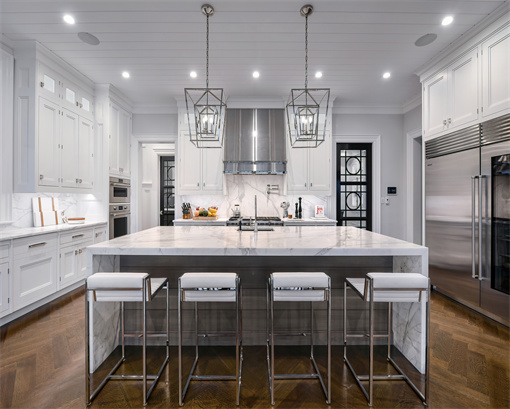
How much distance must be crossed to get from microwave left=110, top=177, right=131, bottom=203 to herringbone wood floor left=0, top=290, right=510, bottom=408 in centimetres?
235

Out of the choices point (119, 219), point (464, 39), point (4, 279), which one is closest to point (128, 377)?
point (4, 279)

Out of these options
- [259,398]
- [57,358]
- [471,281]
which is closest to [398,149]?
[471,281]

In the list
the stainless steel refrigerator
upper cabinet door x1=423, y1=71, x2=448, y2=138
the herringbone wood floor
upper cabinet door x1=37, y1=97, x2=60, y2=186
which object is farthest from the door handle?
upper cabinet door x1=37, y1=97, x2=60, y2=186

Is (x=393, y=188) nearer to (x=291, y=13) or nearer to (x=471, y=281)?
(x=471, y=281)

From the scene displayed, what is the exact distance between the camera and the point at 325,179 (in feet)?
16.1

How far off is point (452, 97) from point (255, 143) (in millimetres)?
2731

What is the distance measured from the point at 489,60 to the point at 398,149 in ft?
8.16

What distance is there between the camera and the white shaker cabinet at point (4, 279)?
2.66 m

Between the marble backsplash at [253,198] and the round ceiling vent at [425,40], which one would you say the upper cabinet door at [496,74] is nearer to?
the round ceiling vent at [425,40]

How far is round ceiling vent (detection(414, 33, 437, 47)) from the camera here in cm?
312

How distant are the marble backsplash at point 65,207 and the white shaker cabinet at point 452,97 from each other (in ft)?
16.1

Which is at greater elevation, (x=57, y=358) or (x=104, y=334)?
(x=104, y=334)

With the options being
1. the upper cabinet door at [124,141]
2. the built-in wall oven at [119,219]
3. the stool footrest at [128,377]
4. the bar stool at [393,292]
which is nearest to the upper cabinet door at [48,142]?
the built-in wall oven at [119,219]

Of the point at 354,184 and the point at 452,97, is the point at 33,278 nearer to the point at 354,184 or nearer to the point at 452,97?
the point at 354,184
